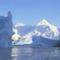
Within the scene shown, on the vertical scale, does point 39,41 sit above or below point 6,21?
below

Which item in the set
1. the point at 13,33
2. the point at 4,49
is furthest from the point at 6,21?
the point at 4,49

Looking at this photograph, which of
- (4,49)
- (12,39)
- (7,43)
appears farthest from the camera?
(4,49)

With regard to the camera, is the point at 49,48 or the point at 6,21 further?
the point at 49,48

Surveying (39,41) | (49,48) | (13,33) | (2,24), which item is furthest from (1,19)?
(49,48)

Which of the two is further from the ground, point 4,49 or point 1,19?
point 1,19

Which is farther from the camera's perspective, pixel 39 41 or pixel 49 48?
pixel 49 48

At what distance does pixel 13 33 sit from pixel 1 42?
1.26 m

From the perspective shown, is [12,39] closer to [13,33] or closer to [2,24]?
[13,33]

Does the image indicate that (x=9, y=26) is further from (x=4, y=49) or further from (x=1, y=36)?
(x=4, y=49)

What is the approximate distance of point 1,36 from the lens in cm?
1373

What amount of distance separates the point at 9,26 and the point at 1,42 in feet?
3.47

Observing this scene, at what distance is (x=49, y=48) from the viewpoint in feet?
50.9

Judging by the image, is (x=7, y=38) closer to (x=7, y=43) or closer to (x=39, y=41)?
(x=7, y=43)

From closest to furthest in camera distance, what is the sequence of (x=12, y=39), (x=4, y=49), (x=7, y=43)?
1. (x=12, y=39)
2. (x=7, y=43)
3. (x=4, y=49)
